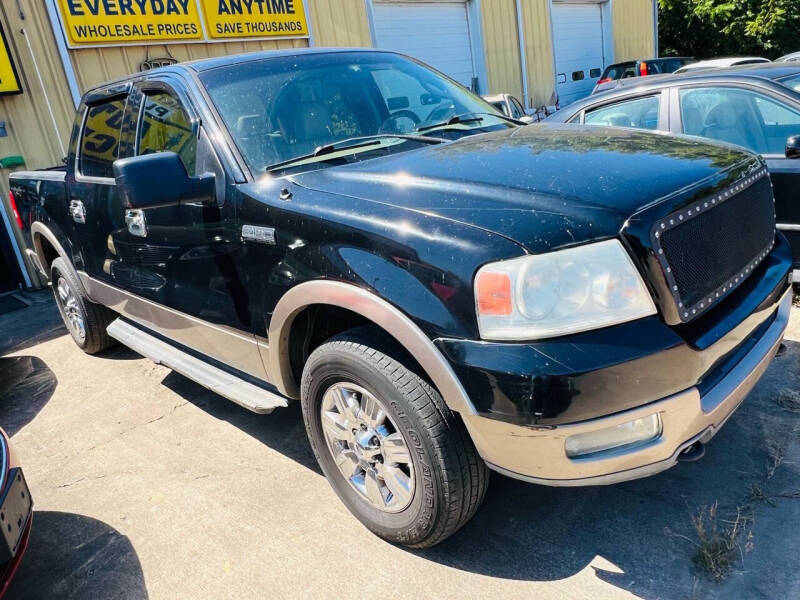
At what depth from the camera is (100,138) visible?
12.8 ft

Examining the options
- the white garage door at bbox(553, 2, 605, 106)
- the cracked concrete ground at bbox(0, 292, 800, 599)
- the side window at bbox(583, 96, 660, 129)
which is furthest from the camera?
the white garage door at bbox(553, 2, 605, 106)

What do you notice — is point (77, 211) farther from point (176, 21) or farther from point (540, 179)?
point (176, 21)

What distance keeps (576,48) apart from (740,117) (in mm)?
11960

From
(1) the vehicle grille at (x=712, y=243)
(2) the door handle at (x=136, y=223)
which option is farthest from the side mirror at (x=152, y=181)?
(1) the vehicle grille at (x=712, y=243)

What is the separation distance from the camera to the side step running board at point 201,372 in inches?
109

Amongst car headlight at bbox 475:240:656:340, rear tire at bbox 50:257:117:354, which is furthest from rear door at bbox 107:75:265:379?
car headlight at bbox 475:240:656:340

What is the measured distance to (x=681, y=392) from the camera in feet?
6.25

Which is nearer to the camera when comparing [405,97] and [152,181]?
[152,181]

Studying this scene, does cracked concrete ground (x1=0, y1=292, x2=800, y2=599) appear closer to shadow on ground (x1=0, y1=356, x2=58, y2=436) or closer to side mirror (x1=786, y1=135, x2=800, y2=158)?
shadow on ground (x1=0, y1=356, x2=58, y2=436)

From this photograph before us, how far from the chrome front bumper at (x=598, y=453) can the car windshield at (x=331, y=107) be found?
4.51 ft

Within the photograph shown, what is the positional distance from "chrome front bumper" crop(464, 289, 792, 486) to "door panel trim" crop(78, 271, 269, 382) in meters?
1.25

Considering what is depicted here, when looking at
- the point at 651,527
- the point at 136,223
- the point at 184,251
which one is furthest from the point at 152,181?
the point at 651,527

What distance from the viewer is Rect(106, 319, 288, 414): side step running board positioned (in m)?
2.78

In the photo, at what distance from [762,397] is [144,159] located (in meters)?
3.13
